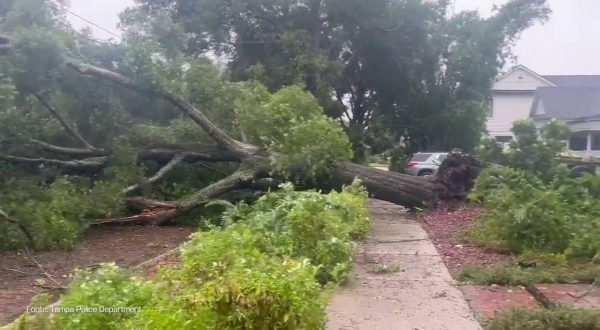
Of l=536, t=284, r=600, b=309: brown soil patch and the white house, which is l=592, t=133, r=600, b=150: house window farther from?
l=536, t=284, r=600, b=309: brown soil patch

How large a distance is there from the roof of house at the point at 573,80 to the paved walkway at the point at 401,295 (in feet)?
101

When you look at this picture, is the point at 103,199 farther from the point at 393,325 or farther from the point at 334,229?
the point at 393,325

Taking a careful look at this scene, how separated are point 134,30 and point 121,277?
8689mm

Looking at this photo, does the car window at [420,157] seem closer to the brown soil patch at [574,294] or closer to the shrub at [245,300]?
the brown soil patch at [574,294]

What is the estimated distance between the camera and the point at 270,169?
12.5 metres

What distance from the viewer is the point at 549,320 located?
189 inches

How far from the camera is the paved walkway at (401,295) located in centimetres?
556

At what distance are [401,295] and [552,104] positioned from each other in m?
27.0

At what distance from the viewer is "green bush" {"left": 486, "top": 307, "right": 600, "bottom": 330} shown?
15.5 feet

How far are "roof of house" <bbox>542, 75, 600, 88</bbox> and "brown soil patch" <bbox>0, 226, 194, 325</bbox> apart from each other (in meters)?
30.8

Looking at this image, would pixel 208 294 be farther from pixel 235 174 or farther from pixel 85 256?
pixel 235 174

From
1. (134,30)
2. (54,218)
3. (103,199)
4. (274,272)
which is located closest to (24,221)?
(54,218)

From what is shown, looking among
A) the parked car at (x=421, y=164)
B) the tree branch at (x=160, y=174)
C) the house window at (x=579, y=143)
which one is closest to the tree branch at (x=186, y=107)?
the tree branch at (x=160, y=174)

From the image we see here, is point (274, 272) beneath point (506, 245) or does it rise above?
above
